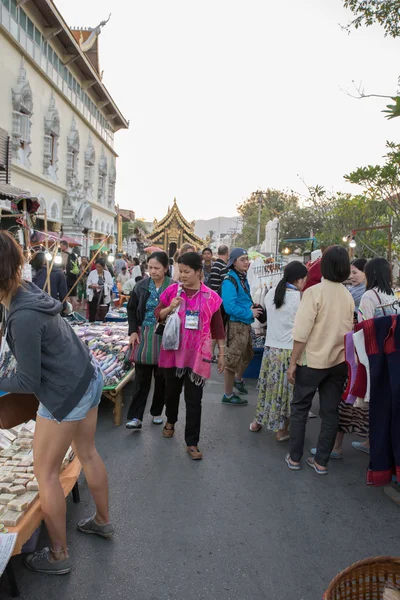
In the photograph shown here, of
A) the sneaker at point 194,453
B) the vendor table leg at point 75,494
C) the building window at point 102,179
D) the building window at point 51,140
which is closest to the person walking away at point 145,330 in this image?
the sneaker at point 194,453

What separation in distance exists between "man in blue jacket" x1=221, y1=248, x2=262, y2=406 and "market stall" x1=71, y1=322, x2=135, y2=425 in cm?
130

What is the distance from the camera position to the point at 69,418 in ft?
7.25

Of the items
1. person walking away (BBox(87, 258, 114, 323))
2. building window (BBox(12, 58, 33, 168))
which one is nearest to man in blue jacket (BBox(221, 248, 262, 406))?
person walking away (BBox(87, 258, 114, 323))

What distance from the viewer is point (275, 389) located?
13.5 ft

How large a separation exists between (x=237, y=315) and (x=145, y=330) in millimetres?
1282

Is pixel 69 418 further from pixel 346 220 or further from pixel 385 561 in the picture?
pixel 346 220

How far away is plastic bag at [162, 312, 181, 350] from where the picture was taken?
377 centimetres

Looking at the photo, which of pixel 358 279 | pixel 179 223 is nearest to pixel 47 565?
pixel 358 279

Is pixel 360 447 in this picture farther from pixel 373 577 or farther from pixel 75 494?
pixel 75 494

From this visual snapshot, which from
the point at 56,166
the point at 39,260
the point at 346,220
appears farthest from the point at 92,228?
the point at 39,260

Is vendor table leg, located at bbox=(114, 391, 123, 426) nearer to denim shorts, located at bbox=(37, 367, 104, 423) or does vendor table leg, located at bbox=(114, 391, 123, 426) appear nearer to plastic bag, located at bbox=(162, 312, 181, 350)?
plastic bag, located at bbox=(162, 312, 181, 350)

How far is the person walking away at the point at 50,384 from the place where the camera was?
2.00 meters

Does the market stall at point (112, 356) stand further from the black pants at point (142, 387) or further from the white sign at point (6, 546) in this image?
the white sign at point (6, 546)

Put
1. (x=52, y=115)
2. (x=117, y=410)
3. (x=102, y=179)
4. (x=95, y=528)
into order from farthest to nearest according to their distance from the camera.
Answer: (x=102, y=179)
(x=52, y=115)
(x=117, y=410)
(x=95, y=528)
